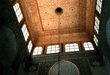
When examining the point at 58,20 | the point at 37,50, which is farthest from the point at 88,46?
the point at 37,50

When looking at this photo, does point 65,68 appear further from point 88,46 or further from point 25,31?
point 25,31

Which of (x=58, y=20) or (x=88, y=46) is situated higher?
(x=58, y=20)

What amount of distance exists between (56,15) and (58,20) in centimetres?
43

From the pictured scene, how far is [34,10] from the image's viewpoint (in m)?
8.16

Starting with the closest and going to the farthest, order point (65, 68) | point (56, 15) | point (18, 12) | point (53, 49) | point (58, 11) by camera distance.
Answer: point (65, 68) < point (18, 12) < point (53, 49) < point (58, 11) < point (56, 15)

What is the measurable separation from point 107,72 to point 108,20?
2630 mm

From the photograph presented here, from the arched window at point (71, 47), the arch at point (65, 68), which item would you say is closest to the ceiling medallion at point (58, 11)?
the arched window at point (71, 47)

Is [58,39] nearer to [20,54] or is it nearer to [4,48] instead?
[20,54]

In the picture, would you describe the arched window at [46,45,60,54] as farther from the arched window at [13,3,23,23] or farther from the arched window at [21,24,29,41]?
the arched window at [13,3,23,23]

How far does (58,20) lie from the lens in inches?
349

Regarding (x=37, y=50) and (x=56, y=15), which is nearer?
(x=37, y=50)

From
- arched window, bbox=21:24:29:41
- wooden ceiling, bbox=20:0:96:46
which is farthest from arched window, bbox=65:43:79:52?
arched window, bbox=21:24:29:41

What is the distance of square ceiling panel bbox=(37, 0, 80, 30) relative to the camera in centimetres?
808

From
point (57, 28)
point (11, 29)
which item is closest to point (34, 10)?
point (57, 28)
